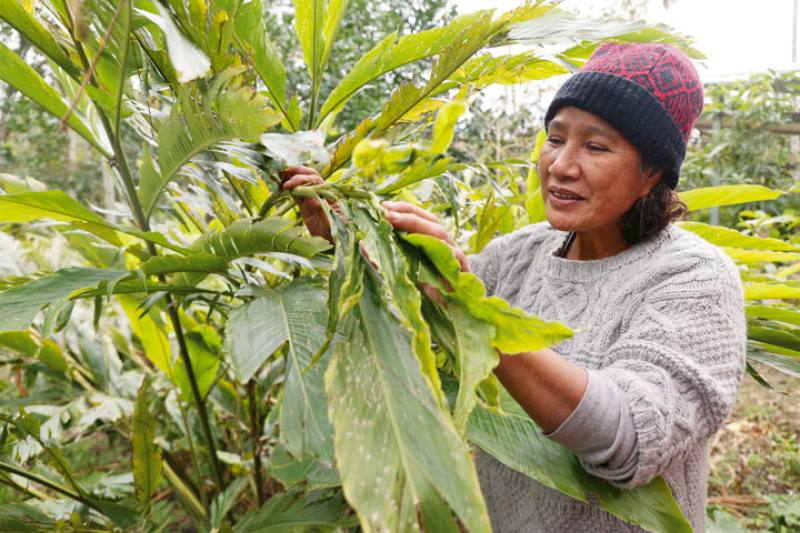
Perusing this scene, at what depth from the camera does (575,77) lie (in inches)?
30.6

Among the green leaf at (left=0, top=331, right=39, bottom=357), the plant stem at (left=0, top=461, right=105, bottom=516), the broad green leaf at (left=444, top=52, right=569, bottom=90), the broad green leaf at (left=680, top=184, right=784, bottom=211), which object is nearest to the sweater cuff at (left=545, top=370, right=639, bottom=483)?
the broad green leaf at (left=444, top=52, right=569, bottom=90)

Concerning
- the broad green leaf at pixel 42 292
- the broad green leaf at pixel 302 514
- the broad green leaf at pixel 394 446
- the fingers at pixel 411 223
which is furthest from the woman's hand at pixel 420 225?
the broad green leaf at pixel 302 514

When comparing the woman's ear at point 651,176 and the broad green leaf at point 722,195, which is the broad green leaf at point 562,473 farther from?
the broad green leaf at point 722,195

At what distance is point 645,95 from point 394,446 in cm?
60

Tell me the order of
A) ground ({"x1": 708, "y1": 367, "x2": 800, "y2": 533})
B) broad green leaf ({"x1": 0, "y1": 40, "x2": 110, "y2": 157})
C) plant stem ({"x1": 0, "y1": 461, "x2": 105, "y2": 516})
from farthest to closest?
ground ({"x1": 708, "y1": 367, "x2": 800, "y2": 533}), plant stem ({"x1": 0, "y1": 461, "x2": 105, "y2": 516}), broad green leaf ({"x1": 0, "y1": 40, "x2": 110, "y2": 157})

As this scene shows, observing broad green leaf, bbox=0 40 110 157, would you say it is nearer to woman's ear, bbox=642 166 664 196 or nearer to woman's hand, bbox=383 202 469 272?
woman's hand, bbox=383 202 469 272

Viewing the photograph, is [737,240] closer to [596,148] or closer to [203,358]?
[596,148]

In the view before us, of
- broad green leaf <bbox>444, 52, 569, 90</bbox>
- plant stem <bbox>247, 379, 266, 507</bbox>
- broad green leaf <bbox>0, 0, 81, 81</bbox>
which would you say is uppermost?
broad green leaf <bbox>0, 0, 81, 81</bbox>

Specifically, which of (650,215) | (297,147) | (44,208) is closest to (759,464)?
(650,215)

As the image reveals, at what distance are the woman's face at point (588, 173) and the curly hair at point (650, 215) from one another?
0.04 meters

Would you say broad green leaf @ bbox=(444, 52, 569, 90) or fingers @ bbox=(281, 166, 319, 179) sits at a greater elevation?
broad green leaf @ bbox=(444, 52, 569, 90)

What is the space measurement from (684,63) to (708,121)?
4.49 m

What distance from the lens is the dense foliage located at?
38 cm

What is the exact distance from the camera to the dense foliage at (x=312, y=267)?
0.38 meters
